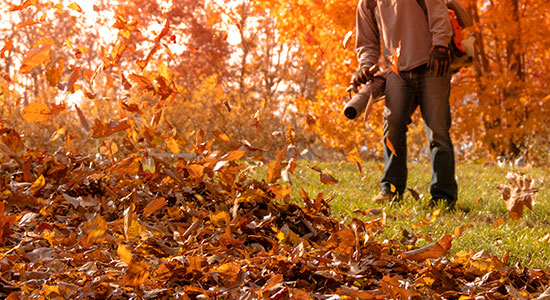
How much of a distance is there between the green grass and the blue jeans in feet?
0.70

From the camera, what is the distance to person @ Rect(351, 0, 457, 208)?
3775mm

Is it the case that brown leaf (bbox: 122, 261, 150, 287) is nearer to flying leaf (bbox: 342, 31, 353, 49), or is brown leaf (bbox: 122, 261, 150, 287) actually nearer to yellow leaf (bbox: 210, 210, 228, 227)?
yellow leaf (bbox: 210, 210, 228, 227)

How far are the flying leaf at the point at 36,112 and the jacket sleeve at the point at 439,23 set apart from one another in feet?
8.72

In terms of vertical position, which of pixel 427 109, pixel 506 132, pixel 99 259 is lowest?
pixel 506 132

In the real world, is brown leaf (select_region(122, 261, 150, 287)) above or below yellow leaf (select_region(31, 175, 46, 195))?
below

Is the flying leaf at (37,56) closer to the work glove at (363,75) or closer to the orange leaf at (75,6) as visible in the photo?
the orange leaf at (75,6)

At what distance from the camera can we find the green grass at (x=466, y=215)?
9.41 feet

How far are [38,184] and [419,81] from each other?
275cm

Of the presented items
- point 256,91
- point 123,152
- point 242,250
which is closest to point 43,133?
point 123,152

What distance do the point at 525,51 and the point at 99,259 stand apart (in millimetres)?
9156

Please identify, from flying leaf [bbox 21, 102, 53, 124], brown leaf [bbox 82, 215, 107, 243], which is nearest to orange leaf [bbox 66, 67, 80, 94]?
flying leaf [bbox 21, 102, 53, 124]

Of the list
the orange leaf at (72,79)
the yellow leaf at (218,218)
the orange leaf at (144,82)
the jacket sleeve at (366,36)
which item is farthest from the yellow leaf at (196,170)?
the jacket sleeve at (366,36)

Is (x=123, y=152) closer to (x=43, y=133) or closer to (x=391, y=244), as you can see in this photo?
(x=43, y=133)

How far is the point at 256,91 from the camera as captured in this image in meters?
17.1
